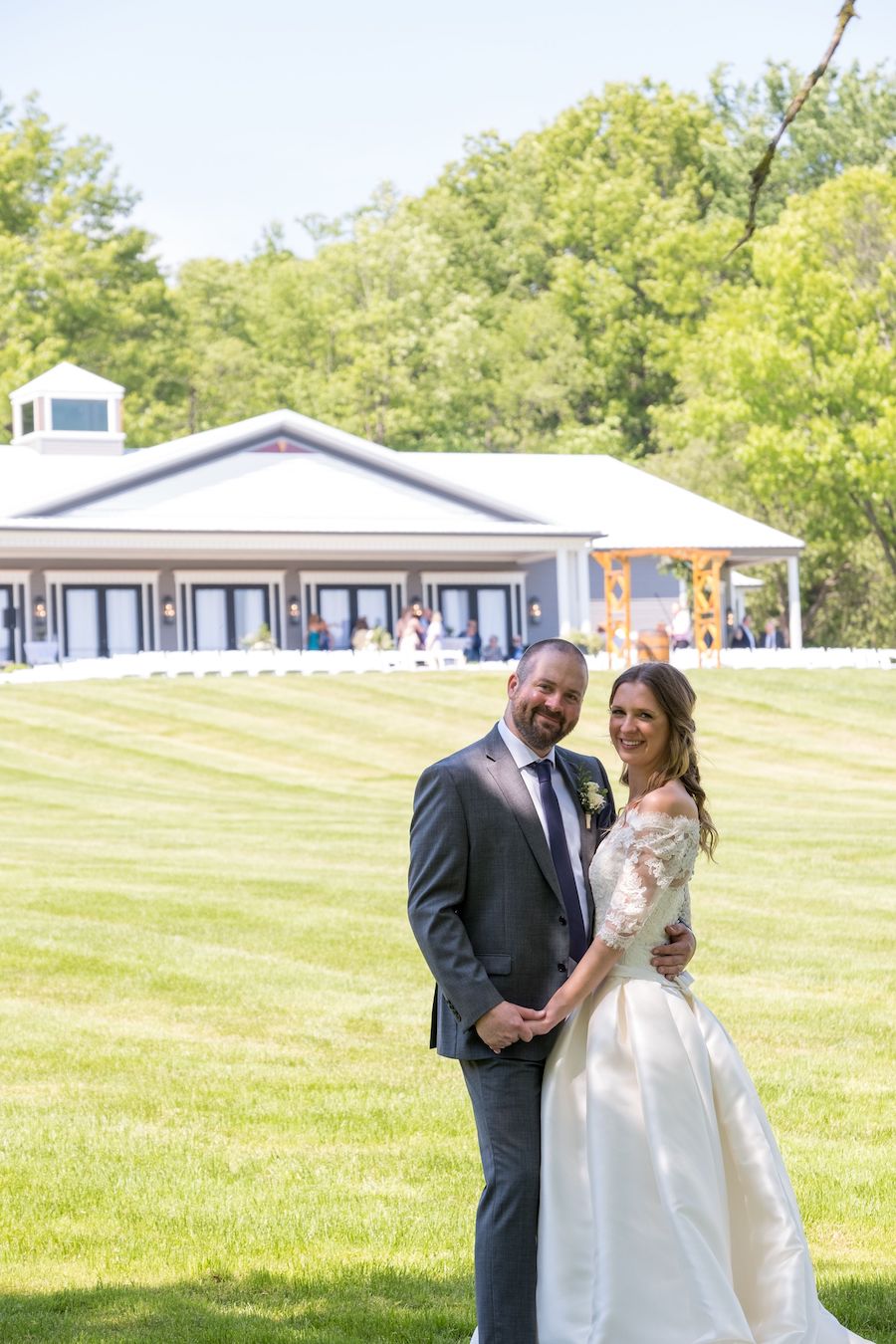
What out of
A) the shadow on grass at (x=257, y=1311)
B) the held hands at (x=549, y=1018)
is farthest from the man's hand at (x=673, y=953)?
the shadow on grass at (x=257, y=1311)

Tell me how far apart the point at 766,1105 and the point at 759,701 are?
2604cm

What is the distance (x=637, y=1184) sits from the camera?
16.2 feet

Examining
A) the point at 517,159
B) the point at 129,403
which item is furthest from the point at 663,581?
the point at 517,159

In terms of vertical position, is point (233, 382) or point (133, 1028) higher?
point (233, 382)

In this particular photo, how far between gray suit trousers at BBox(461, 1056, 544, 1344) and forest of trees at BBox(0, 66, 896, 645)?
48247 mm

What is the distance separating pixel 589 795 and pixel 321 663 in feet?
106

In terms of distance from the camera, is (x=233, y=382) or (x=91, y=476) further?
(x=233, y=382)

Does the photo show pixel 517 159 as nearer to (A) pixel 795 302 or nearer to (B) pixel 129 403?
(B) pixel 129 403

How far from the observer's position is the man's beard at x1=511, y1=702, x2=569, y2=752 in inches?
200

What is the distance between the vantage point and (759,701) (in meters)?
34.5

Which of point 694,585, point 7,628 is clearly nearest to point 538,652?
point 694,585

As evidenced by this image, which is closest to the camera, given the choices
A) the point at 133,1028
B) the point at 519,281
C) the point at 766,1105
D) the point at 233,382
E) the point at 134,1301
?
the point at 134,1301

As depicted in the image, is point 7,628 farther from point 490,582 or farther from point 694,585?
point 694,585

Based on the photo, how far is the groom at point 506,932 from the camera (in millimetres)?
4938
